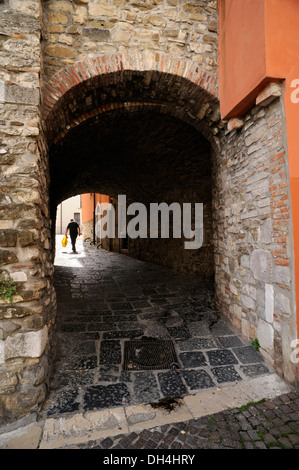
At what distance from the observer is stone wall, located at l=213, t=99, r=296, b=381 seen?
244 centimetres

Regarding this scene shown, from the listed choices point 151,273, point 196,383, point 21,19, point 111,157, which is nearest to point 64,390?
point 196,383

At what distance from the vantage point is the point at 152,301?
4.74m

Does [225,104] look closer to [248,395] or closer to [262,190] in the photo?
[262,190]

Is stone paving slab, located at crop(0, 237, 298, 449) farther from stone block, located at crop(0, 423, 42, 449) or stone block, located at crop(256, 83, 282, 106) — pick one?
stone block, located at crop(256, 83, 282, 106)

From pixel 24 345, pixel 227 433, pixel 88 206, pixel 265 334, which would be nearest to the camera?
pixel 227 433

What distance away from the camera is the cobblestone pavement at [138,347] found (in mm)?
2438

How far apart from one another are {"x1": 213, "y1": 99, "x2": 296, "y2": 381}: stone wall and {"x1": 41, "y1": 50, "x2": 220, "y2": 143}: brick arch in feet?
2.40

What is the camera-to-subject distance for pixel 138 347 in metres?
3.20

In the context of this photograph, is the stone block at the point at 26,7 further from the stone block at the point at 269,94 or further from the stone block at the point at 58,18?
the stone block at the point at 269,94

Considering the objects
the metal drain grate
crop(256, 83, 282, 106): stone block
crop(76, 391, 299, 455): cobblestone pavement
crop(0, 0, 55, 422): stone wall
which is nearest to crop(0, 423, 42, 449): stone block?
crop(0, 0, 55, 422): stone wall

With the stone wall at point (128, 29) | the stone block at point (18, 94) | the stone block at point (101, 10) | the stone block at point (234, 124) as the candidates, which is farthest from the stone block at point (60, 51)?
the stone block at point (234, 124)

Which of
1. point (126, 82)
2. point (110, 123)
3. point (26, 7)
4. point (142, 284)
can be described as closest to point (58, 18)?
point (26, 7)

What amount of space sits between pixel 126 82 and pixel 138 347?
351 centimetres

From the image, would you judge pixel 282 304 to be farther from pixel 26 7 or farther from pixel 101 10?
pixel 101 10
